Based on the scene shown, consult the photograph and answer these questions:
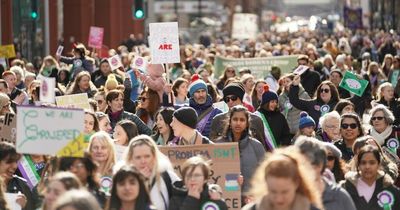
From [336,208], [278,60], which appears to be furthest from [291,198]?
[278,60]

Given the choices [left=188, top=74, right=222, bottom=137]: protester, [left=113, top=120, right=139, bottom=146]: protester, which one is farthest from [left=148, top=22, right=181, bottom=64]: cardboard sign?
[left=113, top=120, right=139, bottom=146]: protester

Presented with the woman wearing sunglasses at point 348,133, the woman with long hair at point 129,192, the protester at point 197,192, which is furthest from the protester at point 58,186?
the woman wearing sunglasses at point 348,133

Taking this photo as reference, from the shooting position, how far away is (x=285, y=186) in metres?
8.73

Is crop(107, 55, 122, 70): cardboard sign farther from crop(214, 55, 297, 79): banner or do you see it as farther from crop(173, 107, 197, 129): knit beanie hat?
crop(173, 107, 197, 129): knit beanie hat

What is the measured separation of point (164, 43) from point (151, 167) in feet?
31.2

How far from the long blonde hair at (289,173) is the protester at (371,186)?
97.4 inches

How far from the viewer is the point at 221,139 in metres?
14.3

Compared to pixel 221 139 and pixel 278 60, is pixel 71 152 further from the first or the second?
pixel 278 60

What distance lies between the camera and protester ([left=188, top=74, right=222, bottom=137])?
16328mm

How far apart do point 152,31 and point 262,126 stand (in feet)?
18.2

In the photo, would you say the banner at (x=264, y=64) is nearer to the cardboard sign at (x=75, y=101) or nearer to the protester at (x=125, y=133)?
the cardboard sign at (x=75, y=101)

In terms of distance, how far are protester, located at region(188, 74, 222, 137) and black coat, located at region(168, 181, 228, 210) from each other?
533cm

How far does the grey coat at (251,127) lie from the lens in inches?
593

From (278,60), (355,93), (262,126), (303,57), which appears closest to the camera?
(262,126)
